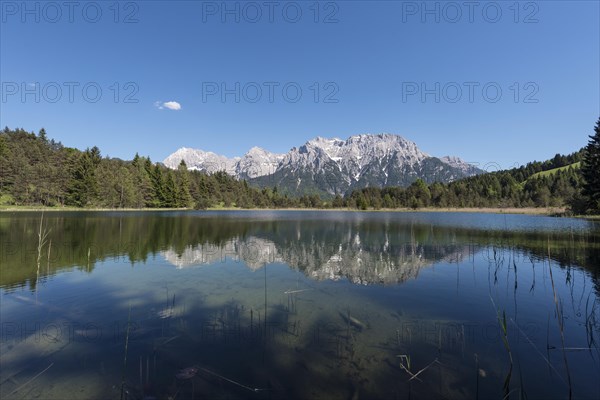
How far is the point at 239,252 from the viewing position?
29625 mm

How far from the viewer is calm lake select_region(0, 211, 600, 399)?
7.80 meters

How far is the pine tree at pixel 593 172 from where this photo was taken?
6469 cm

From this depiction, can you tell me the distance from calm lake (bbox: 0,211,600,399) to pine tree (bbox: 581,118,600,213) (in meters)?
60.1

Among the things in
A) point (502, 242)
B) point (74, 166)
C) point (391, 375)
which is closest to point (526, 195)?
point (502, 242)

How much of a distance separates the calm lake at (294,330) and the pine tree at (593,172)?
6008 cm

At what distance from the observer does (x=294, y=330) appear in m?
11.4

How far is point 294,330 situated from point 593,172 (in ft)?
291

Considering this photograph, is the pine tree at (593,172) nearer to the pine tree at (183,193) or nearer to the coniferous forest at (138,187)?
the coniferous forest at (138,187)

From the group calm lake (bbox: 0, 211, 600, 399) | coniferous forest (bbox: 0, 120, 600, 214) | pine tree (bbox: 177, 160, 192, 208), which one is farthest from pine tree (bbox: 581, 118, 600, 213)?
pine tree (bbox: 177, 160, 192, 208)

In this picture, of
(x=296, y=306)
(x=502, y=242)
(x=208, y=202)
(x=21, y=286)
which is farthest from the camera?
(x=208, y=202)

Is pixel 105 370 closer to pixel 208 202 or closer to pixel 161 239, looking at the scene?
pixel 161 239

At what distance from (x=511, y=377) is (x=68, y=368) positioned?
44.0 ft

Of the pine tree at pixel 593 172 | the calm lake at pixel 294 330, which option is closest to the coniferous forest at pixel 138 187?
the pine tree at pixel 593 172

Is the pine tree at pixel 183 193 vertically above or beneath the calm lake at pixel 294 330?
above
